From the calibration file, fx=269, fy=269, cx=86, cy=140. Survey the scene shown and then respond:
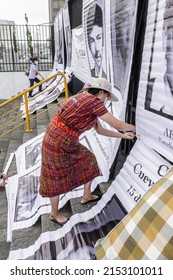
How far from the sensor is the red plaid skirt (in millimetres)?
2543

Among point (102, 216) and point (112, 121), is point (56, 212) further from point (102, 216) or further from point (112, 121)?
point (112, 121)

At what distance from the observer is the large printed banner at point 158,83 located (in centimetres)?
207

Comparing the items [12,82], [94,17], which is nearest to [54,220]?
[94,17]

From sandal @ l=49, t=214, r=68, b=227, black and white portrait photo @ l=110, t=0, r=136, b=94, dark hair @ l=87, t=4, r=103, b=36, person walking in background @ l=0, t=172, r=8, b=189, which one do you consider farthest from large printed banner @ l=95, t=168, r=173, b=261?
dark hair @ l=87, t=4, r=103, b=36

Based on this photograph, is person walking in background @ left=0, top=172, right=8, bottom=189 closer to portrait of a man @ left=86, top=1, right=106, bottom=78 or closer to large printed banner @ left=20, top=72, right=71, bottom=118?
portrait of a man @ left=86, top=1, right=106, bottom=78

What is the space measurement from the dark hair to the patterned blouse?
2012 mm

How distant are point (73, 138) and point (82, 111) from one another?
0.30 m

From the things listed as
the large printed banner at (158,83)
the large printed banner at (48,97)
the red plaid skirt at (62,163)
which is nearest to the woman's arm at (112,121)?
the large printed banner at (158,83)

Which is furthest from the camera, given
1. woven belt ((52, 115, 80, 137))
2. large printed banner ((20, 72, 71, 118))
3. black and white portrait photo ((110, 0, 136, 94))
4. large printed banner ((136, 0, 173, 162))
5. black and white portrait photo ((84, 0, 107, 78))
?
large printed banner ((20, 72, 71, 118))

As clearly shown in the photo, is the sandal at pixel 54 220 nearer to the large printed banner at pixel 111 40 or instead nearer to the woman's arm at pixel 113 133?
the woman's arm at pixel 113 133

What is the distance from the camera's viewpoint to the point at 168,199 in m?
1.27

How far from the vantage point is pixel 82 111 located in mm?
2396

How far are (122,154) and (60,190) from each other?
1.41m

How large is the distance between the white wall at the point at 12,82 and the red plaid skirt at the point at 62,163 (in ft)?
34.7
